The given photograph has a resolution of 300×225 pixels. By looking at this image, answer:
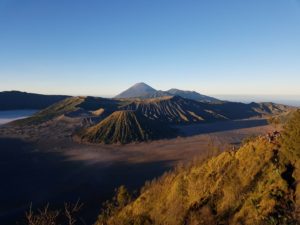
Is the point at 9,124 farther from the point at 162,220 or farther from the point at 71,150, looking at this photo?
the point at 162,220

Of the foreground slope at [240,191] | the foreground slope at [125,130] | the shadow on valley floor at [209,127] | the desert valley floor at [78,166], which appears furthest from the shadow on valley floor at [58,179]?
the shadow on valley floor at [209,127]

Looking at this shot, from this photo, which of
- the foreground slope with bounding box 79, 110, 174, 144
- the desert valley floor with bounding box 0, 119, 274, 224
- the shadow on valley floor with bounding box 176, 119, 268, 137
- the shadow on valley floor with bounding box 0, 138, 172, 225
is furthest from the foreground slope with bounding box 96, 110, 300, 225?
the shadow on valley floor with bounding box 176, 119, 268, 137

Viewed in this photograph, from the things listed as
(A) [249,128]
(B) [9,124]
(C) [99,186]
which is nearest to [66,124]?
(B) [9,124]

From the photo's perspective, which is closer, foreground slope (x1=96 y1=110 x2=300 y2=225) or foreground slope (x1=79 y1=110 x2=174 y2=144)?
foreground slope (x1=96 y1=110 x2=300 y2=225)

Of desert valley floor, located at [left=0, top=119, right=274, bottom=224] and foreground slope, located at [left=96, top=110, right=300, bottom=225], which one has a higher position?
foreground slope, located at [left=96, top=110, right=300, bottom=225]

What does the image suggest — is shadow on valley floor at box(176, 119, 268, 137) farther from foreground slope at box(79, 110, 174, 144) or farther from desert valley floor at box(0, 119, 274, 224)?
foreground slope at box(79, 110, 174, 144)

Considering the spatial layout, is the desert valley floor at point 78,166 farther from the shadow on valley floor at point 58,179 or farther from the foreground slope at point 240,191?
the foreground slope at point 240,191
